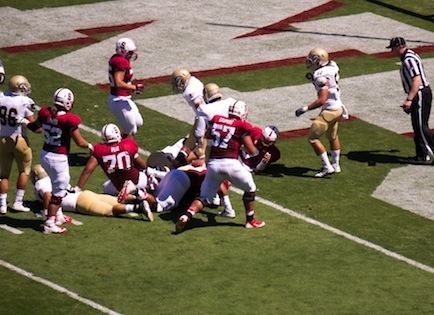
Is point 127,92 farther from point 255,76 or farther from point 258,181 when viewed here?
point 255,76

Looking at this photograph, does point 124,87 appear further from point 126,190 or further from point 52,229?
point 52,229

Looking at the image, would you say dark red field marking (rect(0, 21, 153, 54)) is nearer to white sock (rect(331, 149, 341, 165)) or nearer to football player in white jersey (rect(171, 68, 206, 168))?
football player in white jersey (rect(171, 68, 206, 168))

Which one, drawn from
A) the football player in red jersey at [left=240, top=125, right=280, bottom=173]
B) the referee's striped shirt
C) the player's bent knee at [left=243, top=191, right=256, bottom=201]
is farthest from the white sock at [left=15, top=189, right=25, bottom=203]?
the referee's striped shirt

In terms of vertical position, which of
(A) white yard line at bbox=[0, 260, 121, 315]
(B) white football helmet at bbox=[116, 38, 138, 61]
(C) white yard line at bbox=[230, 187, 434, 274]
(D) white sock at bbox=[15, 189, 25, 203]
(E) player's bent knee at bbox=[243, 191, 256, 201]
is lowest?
(A) white yard line at bbox=[0, 260, 121, 315]

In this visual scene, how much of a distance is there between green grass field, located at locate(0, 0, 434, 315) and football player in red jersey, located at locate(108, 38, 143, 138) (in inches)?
33.5

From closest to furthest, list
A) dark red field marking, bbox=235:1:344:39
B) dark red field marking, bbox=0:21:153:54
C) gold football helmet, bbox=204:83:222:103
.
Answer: gold football helmet, bbox=204:83:222:103 < dark red field marking, bbox=0:21:153:54 < dark red field marking, bbox=235:1:344:39

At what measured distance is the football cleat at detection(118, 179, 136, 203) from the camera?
1673 centimetres

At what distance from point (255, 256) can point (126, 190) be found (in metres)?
2.21

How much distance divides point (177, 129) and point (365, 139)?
328 cm

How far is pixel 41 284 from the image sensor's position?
1470 centimetres

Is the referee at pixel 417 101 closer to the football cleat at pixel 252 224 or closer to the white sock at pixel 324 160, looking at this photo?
the white sock at pixel 324 160

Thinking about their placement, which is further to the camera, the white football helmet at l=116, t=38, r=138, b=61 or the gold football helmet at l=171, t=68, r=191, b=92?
the white football helmet at l=116, t=38, r=138, b=61

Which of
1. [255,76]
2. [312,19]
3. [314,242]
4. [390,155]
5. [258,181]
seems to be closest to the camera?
[314,242]

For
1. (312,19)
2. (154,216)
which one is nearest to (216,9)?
(312,19)
